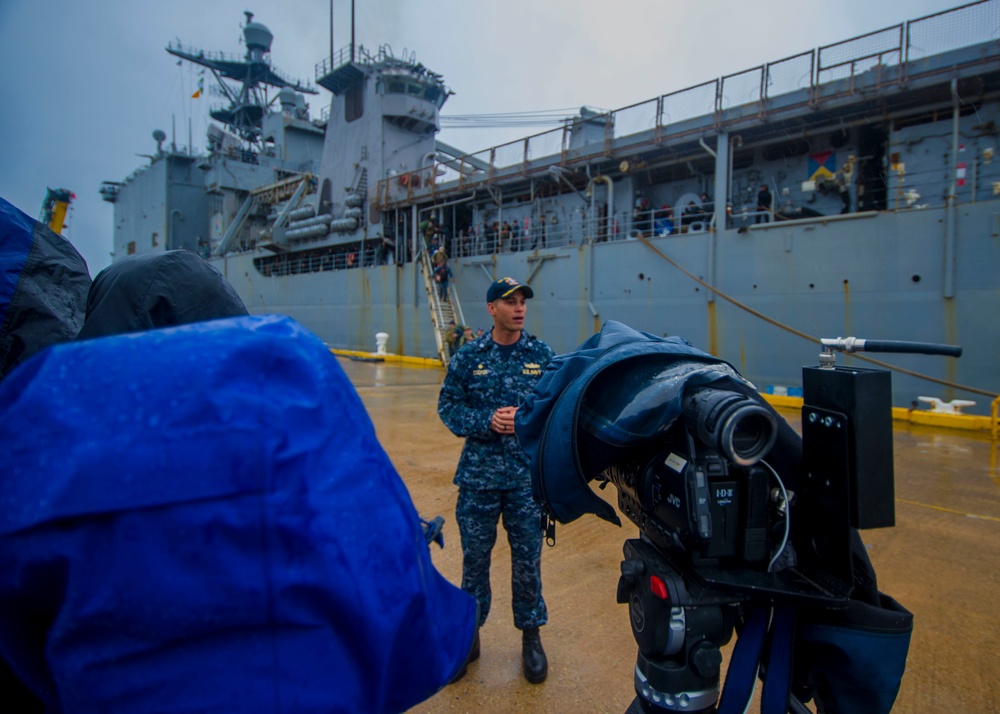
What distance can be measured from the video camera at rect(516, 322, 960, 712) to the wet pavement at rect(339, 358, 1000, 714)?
1.06m

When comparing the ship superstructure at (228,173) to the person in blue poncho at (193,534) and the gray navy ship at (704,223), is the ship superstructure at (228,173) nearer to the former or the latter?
the gray navy ship at (704,223)

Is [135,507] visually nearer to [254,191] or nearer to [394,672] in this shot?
[394,672]

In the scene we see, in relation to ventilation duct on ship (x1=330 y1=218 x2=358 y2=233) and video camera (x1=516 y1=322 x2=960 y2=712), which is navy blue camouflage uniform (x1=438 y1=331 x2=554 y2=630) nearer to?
video camera (x1=516 y1=322 x2=960 y2=712)

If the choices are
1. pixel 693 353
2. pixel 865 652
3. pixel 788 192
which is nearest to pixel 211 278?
pixel 693 353

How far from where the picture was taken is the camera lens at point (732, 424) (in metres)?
1.00

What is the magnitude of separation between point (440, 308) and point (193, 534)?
14297mm

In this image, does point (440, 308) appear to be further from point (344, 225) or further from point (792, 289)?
point (792, 289)

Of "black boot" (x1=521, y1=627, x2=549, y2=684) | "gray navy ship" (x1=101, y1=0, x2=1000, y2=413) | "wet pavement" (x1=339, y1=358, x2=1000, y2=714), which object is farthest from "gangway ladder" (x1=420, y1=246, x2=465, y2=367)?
"black boot" (x1=521, y1=627, x2=549, y2=684)

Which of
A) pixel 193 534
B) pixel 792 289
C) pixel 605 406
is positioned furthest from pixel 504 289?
pixel 792 289

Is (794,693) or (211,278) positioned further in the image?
(794,693)

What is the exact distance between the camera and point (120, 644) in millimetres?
587

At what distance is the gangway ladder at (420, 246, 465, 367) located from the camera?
569 inches

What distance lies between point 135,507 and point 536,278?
1255 centimetres

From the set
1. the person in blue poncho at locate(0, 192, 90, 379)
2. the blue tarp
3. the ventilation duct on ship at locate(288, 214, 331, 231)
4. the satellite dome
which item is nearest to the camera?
the blue tarp
